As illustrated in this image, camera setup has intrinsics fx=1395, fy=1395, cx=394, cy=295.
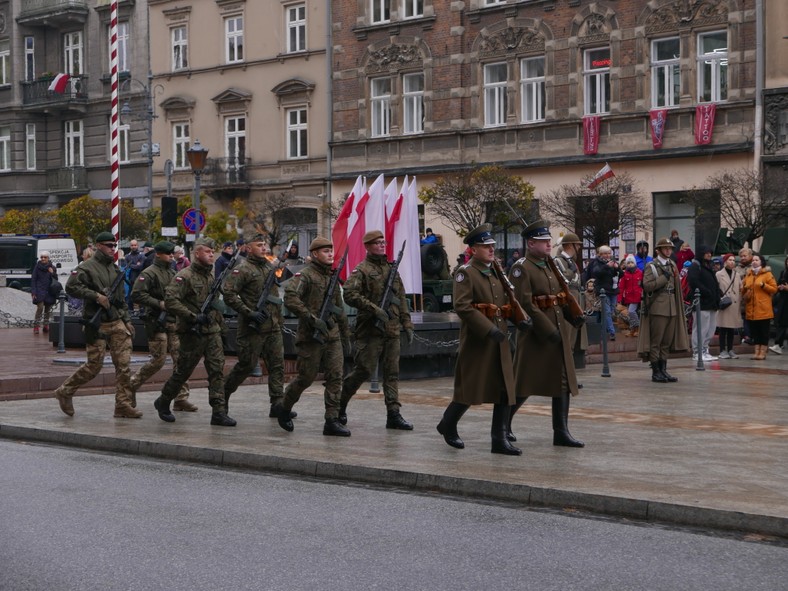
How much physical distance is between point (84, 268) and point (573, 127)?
2509 centimetres

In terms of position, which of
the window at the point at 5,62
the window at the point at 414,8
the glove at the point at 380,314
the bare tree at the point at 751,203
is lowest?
the glove at the point at 380,314

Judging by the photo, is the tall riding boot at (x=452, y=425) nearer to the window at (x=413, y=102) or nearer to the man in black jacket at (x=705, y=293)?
the man in black jacket at (x=705, y=293)

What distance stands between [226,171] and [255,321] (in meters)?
33.8

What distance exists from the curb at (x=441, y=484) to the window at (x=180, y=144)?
36.3 metres

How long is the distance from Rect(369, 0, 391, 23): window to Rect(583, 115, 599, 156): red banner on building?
26.8ft

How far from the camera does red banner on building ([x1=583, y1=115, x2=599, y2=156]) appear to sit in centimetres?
3641

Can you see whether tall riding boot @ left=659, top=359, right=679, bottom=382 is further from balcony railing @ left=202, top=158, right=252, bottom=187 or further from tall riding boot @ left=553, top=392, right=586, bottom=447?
balcony railing @ left=202, top=158, right=252, bottom=187

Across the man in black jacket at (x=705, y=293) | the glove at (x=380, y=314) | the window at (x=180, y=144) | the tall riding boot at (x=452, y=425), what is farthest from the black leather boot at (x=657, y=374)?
the window at (x=180, y=144)

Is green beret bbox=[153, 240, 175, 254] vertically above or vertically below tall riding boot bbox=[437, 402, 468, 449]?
above

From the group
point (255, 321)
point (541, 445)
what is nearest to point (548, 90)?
point (255, 321)

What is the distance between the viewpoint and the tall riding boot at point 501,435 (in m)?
11.1

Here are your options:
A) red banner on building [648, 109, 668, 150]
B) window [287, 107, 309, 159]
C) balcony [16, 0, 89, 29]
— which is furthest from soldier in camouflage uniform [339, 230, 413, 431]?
balcony [16, 0, 89, 29]

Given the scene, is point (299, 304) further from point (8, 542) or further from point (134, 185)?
point (134, 185)

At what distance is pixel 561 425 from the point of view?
11.7 m
